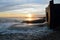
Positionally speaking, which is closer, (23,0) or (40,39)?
(40,39)

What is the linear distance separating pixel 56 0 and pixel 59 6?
6.47 feet

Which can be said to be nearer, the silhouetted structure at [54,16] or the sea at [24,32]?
the sea at [24,32]

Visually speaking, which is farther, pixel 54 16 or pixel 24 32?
pixel 54 16

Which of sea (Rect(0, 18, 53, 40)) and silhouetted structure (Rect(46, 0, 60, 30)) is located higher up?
silhouetted structure (Rect(46, 0, 60, 30))

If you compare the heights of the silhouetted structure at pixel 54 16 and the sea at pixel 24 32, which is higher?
the silhouetted structure at pixel 54 16

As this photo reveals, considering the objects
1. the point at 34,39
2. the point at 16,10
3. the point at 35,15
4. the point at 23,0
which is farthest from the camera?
the point at 35,15

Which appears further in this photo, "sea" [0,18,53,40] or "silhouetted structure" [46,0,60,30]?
"silhouetted structure" [46,0,60,30]

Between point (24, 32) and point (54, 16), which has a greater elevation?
point (54, 16)

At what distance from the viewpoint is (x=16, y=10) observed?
2152cm

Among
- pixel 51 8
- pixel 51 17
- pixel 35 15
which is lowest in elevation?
pixel 35 15

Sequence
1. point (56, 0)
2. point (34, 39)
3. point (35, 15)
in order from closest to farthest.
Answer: point (34, 39)
point (56, 0)
point (35, 15)

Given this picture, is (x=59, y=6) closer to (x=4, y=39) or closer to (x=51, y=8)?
(x=51, y=8)

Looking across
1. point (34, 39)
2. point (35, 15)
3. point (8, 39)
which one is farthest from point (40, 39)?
point (35, 15)

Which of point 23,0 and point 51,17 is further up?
point 23,0
